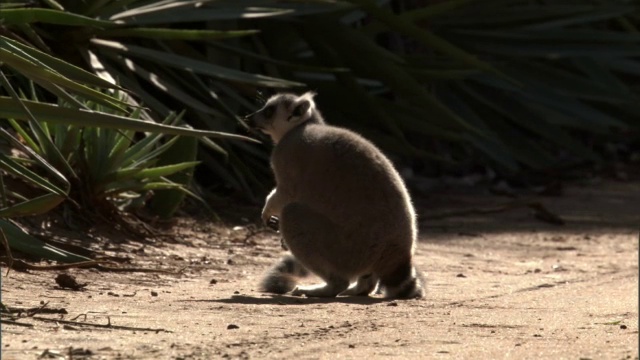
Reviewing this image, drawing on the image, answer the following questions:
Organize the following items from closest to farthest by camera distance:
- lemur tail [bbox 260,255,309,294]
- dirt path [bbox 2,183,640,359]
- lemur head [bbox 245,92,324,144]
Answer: dirt path [bbox 2,183,640,359], lemur tail [bbox 260,255,309,294], lemur head [bbox 245,92,324,144]

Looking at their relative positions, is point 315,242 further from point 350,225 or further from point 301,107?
point 301,107

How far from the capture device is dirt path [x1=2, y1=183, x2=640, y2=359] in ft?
15.0

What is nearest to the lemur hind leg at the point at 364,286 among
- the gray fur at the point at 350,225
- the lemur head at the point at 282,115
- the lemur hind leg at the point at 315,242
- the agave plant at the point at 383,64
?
the gray fur at the point at 350,225

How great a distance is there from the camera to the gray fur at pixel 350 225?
641cm

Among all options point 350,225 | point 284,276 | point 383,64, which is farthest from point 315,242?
point 383,64

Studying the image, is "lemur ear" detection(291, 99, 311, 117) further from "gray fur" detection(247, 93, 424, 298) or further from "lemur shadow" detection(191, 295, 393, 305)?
"lemur shadow" detection(191, 295, 393, 305)

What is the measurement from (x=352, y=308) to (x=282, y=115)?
1.47 meters

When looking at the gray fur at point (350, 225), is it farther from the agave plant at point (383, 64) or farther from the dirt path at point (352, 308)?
the agave plant at point (383, 64)

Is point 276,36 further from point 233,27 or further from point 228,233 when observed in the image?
point 228,233

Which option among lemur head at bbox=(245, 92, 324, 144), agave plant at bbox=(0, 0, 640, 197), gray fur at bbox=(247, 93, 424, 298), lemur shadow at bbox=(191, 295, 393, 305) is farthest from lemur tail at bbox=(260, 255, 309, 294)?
agave plant at bbox=(0, 0, 640, 197)

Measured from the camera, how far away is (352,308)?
5906mm

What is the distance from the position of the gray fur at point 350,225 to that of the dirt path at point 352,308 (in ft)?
0.53

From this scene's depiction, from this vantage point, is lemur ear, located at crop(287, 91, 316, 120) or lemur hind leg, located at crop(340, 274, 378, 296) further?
lemur ear, located at crop(287, 91, 316, 120)

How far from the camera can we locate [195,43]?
10.5m
